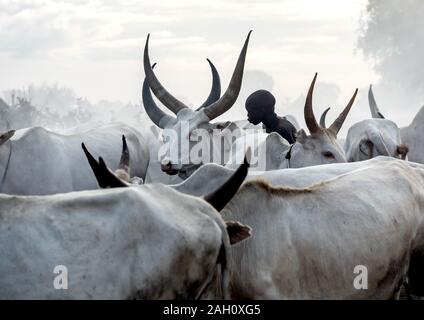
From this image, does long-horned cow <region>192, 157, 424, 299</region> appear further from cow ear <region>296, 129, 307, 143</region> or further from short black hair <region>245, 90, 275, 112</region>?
short black hair <region>245, 90, 275, 112</region>

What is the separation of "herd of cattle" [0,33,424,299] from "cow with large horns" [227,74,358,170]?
11 millimetres

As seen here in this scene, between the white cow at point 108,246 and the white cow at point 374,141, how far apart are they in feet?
16.8

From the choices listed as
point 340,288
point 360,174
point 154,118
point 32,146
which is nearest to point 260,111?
point 154,118

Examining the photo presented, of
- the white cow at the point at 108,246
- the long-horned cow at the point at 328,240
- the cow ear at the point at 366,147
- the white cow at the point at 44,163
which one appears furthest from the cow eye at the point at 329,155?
the white cow at the point at 108,246

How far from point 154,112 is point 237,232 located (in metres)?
4.52

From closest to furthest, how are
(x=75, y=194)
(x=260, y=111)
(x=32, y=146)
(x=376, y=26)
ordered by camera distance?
(x=75, y=194), (x=32, y=146), (x=260, y=111), (x=376, y=26)

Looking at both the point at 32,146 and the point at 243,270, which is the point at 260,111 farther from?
the point at 243,270

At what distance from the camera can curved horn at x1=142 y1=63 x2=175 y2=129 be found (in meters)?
8.67

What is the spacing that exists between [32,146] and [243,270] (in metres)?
3.91

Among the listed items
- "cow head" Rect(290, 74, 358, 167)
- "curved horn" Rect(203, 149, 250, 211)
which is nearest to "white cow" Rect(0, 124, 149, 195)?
"cow head" Rect(290, 74, 358, 167)

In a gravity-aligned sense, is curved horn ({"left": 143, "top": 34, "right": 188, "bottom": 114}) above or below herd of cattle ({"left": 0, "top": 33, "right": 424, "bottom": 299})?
above
